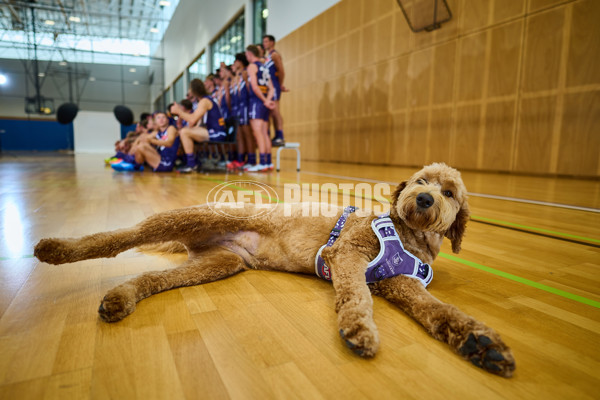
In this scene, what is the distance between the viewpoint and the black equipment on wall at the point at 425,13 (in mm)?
6898

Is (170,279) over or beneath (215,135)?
beneath

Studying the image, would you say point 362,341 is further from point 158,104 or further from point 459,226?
point 158,104

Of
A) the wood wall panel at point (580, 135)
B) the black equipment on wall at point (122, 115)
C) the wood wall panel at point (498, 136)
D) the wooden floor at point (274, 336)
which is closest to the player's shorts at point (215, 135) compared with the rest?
the wood wall panel at point (498, 136)

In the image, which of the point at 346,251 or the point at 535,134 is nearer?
the point at 346,251

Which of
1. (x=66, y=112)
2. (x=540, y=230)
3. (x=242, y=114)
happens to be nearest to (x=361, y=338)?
(x=540, y=230)

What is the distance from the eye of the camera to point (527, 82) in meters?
5.77

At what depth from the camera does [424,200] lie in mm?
1108

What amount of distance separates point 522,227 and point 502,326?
159 cm

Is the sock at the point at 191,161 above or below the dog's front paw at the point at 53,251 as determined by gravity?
above

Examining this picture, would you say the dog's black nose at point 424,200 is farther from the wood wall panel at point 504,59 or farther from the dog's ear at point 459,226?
the wood wall panel at point 504,59

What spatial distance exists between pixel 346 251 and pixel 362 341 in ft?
1.20

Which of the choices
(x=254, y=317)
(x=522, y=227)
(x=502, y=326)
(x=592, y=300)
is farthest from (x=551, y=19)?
(x=254, y=317)

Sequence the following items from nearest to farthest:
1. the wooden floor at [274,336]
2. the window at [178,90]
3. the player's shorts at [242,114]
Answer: the wooden floor at [274,336]
the player's shorts at [242,114]
the window at [178,90]

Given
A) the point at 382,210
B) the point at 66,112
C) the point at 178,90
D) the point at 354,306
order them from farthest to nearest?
the point at 178,90 < the point at 66,112 < the point at 382,210 < the point at 354,306
